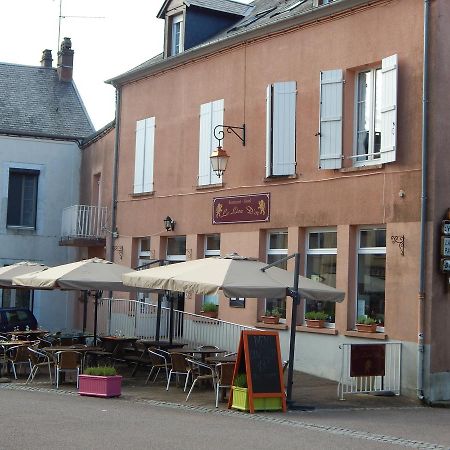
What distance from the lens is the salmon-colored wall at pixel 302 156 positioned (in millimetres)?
16406

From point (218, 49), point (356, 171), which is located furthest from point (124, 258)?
point (356, 171)

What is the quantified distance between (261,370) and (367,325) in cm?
372

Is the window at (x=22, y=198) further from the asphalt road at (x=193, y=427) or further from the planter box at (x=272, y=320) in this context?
the asphalt road at (x=193, y=427)

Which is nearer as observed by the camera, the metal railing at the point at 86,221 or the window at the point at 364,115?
the window at the point at 364,115

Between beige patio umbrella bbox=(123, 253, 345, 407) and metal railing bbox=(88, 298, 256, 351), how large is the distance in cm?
291

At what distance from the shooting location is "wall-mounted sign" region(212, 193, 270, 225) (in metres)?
19.5

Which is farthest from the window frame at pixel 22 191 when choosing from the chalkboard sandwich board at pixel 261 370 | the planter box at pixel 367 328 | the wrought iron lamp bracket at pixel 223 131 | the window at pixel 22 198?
the chalkboard sandwich board at pixel 261 370

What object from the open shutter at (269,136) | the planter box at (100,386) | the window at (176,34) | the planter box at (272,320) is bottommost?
the planter box at (100,386)

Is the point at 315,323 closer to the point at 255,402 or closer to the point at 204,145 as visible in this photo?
the point at 255,402

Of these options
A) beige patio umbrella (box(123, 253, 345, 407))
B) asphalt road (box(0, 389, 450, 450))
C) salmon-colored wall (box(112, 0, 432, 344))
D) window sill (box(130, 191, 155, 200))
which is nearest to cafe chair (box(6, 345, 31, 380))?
asphalt road (box(0, 389, 450, 450))

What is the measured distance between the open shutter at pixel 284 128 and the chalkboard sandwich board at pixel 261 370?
5611 mm

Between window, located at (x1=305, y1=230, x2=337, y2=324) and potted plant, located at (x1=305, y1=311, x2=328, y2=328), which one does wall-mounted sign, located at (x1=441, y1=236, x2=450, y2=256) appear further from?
potted plant, located at (x1=305, y1=311, x2=328, y2=328)

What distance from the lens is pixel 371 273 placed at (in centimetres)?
1725

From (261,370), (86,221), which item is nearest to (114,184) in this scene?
(86,221)
